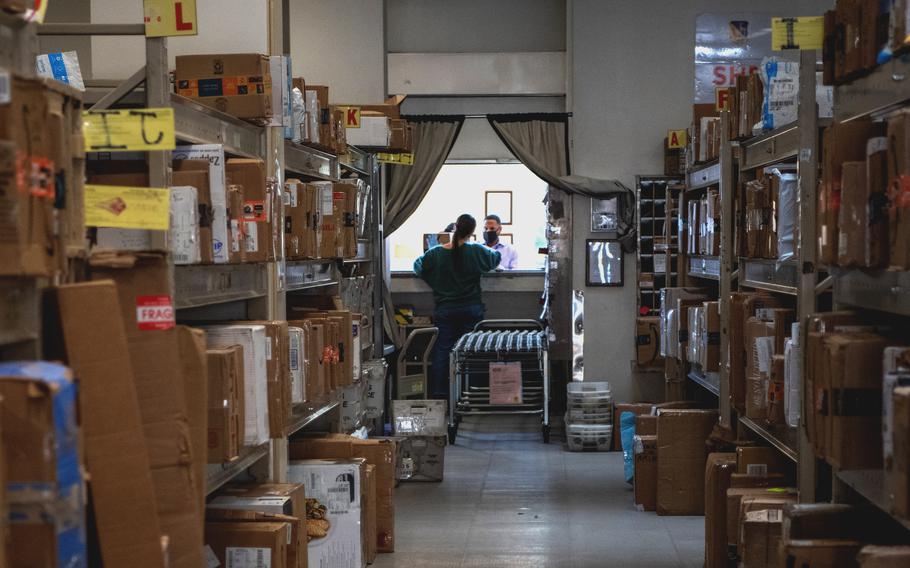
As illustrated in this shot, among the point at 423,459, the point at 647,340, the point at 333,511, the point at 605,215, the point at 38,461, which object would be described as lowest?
the point at 423,459

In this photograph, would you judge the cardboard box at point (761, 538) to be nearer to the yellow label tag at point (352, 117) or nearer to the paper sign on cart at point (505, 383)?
the yellow label tag at point (352, 117)

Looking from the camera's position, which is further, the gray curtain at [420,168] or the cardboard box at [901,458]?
the gray curtain at [420,168]

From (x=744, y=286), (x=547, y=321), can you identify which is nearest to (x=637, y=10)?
(x=547, y=321)

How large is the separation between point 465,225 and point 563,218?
0.85 m

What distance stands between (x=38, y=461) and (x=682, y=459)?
4932 mm

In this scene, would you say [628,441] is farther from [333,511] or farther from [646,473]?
[333,511]

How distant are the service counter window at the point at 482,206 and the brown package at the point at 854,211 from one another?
8.23 metres

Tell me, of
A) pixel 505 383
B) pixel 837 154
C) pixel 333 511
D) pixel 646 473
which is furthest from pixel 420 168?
pixel 837 154

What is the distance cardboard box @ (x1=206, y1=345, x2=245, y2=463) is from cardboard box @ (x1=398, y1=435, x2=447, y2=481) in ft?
13.2

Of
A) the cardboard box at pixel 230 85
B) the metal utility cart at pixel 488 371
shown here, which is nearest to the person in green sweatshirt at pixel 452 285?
the metal utility cart at pixel 488 371

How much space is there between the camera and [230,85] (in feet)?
13.9

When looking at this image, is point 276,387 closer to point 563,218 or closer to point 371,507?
point 371,507

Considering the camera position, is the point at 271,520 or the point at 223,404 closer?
the point at 223,404

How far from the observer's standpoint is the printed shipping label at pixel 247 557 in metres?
3.80
